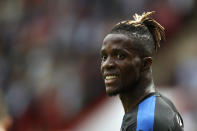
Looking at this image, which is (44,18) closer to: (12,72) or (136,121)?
(12,72)

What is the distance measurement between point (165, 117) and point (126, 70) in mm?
402

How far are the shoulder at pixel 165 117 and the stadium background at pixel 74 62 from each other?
169 inches

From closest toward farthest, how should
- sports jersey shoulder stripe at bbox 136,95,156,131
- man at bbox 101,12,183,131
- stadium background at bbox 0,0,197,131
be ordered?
1. sports jersey shoulder stripe at bbox 136,95,156,131
2. man at bbox 101,12,183,131
3. stadium background at bbox 0,0,197,131

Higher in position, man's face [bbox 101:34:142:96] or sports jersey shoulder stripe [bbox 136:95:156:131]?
man's face [bbox 101:34:142:96]

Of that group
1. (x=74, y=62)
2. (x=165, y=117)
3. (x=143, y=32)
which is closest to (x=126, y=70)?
(x=143, y=32)

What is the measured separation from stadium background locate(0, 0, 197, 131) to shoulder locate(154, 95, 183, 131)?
429 centimetres

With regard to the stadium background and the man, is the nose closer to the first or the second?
the man

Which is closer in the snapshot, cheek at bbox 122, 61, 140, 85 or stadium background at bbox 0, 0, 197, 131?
cheek at bbox 122, 61, 140, 85

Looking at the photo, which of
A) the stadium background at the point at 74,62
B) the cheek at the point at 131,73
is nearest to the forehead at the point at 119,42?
the cheek at the point at 131,73

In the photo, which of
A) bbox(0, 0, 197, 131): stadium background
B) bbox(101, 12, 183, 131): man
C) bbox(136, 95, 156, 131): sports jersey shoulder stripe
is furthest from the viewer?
bbox(0, 0, 197, 131): stadium background

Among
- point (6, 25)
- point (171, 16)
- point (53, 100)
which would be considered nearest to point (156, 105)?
point (171, 16)

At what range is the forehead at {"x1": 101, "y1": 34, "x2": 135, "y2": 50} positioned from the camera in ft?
11.5

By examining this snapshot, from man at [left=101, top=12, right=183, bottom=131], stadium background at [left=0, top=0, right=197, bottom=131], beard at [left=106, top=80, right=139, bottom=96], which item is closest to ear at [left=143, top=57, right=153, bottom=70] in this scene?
man at [left=101, top=12, right=183, bottom=131]

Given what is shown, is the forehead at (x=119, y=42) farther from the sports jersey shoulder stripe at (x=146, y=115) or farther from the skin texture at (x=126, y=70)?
the sports jersey shoulder stripe at (x=146, y=115)
